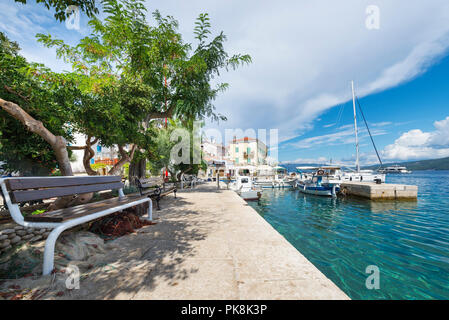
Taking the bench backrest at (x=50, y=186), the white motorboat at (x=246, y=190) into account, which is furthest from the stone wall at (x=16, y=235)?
the white motorboat at (x=246, y=190)

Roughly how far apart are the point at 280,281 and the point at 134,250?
2.57 m

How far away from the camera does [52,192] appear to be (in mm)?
2883

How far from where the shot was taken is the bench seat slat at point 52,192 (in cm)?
234

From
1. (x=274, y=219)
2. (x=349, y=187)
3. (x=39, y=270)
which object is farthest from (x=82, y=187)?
(x=349, y=187)

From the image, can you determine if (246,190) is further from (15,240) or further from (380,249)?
(15,240)

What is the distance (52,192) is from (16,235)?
150 centimetres

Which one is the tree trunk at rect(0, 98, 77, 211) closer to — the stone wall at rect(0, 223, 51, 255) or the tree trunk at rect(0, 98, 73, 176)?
the tree trunk at rect(0, 98, 73, 176)

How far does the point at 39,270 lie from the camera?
2.38 meters

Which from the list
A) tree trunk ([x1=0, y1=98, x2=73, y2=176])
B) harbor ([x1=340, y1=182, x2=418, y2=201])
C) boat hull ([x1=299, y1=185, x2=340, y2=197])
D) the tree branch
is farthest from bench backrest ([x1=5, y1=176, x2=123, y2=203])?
harbor ([x1=340, y1=182, x2=418, y2=201])

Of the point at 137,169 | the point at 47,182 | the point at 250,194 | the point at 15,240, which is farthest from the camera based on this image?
the point at 250,194

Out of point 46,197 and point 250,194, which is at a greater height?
point 46,197

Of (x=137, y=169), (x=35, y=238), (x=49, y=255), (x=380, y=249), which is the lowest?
(x=380, y=249)

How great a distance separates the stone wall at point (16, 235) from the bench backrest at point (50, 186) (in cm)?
87

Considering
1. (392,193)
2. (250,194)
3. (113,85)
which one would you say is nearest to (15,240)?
(113,85)
